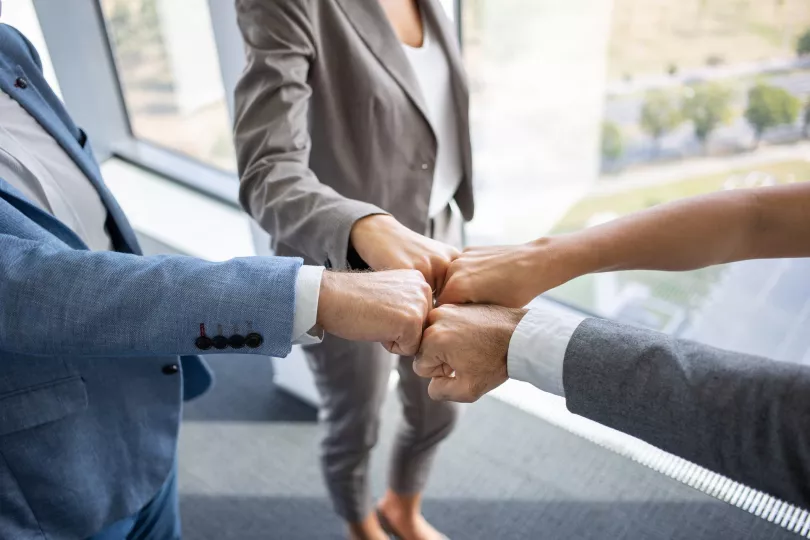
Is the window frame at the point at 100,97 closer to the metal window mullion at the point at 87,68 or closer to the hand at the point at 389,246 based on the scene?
the metal window mullion at the point at 87,68

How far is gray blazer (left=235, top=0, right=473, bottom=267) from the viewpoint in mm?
1450

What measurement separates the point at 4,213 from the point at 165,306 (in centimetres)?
30

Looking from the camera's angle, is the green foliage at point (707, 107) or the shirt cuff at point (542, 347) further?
the green foliage at point (707, 107)

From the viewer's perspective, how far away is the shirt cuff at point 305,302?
1194 mm

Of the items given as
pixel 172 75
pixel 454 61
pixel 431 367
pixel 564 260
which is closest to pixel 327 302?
pixel 431 367

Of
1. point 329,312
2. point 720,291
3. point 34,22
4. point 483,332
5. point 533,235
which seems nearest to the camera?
point 329,312

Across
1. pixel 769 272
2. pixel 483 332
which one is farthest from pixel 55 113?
pixel 769 272

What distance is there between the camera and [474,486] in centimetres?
246

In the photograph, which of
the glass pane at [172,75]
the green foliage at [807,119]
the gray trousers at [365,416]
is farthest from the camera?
the glass pane at [172,75]

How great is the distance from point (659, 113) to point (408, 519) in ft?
4.79

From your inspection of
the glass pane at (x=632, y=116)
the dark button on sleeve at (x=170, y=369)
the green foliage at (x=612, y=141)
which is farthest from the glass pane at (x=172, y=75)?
the dark button on sleeve at (x=170, y=369)

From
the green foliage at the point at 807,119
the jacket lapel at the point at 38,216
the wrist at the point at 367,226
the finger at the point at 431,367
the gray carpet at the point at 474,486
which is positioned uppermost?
the jacket lapel at the point at 38,216

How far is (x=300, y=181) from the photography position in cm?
146

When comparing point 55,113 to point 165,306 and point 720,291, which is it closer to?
point 165,306
